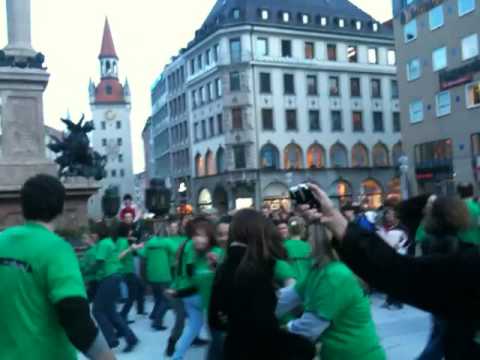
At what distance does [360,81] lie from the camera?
59.0 m

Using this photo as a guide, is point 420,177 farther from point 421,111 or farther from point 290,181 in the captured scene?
point 290,181

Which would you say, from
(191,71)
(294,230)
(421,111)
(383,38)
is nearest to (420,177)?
(421,111)

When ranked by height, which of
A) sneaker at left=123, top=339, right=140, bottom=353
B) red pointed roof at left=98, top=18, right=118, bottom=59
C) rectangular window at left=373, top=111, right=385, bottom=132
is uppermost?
red pointed roof at left=98, top=18, right=118, bottom=59

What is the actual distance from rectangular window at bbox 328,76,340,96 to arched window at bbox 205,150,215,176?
12186mm

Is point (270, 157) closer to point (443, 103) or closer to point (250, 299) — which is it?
point (443, 103)

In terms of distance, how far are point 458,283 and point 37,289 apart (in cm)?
204

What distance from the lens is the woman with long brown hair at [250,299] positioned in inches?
151

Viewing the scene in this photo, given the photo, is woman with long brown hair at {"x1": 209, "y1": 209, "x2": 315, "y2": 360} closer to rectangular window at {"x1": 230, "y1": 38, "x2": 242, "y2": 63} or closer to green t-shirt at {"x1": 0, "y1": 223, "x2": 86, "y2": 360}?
green t-shirt at {"x1": 0, "y1": 223, "x2": 86, "y2": 360}

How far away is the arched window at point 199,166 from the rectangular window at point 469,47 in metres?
28.7

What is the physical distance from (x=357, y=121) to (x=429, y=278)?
57.9 m

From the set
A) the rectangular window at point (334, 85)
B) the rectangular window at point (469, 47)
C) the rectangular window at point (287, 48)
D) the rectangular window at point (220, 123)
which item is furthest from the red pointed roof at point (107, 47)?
the rectangular window at point (469, 47)

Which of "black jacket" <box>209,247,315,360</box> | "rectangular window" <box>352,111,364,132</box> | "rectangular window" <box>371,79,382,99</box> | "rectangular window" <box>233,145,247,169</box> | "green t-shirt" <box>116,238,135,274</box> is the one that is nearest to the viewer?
"black jacket" <box>209,247,315,360</box>

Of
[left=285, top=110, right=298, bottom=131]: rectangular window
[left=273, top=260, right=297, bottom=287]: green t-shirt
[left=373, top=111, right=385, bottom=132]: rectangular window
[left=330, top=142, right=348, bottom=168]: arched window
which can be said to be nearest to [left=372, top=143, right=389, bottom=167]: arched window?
[left=373, top=111, right=385, bottom=132]: rectangular window

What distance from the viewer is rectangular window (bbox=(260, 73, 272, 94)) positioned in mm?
54250
